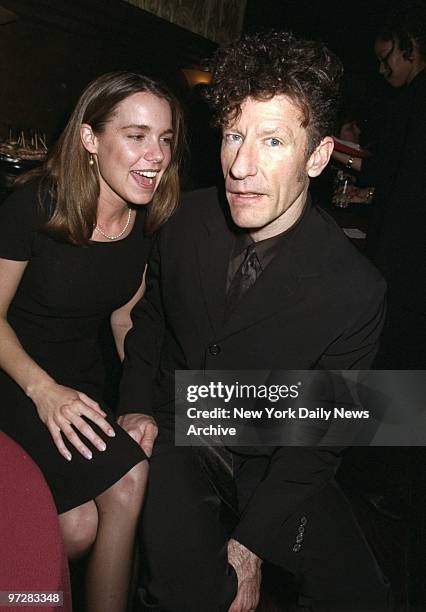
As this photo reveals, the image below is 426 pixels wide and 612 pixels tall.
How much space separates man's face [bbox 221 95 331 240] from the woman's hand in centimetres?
63

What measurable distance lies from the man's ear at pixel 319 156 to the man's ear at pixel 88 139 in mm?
679

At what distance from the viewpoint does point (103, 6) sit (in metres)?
3.74

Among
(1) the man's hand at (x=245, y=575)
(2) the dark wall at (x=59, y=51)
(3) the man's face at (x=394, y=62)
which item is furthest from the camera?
(2) the dark wall at (x=59, y=51)

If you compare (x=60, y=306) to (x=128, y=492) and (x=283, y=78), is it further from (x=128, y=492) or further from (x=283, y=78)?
(x=283, y=78)

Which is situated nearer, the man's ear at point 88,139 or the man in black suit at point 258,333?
the man in black suit at point 258,333

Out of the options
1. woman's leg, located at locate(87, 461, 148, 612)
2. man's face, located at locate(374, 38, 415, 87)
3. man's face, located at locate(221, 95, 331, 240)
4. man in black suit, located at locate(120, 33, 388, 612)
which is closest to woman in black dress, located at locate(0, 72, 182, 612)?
woman's leg, located at locate(87, 461, 148, 612)

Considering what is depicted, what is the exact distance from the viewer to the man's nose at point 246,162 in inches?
51.7

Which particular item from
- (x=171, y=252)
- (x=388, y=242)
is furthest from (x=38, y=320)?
(x=388, y=242)

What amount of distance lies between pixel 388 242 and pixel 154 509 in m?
1.44

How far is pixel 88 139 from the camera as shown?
1673mm

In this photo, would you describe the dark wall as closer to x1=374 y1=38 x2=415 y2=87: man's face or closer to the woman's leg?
x1=374 y1=38 x2=415 y2=87: man's face

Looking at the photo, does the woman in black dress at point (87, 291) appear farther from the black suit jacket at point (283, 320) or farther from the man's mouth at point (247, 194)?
the man's mouth at point (247, 194)

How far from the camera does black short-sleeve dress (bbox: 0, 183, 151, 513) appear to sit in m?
1.45

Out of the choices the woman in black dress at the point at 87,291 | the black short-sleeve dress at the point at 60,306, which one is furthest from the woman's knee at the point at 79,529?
the black short-sleeve dress at the point at 60,306
